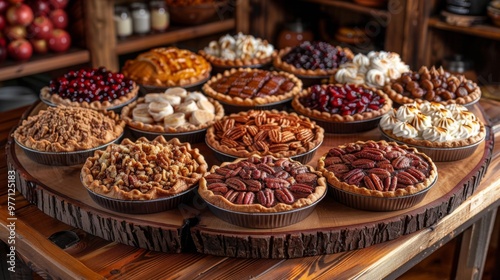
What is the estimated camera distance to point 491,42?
4391mm

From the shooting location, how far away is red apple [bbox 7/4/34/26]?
12.5 feet

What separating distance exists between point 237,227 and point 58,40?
101 inches

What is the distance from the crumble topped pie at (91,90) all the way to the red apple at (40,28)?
1.21 meters

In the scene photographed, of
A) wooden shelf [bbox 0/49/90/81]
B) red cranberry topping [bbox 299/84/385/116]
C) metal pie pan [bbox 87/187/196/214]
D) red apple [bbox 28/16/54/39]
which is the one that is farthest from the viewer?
red apple [bbox 28/16/54/39]

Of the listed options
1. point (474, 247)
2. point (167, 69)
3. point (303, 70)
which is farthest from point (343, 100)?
point (167, 69)

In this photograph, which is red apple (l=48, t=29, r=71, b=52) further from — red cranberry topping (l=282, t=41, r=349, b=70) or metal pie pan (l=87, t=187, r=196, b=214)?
metal pie pan (l=87, t=187, r=196, b=214)

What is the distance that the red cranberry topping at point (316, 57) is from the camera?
3215 mm

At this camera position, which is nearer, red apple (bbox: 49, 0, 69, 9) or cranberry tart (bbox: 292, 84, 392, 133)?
cranberry tart (bbox: 292, 84, 392, 133)

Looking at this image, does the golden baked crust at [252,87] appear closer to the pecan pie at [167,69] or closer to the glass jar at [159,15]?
the pecan pie at [167,69]

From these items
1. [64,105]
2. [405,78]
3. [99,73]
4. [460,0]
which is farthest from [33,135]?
[460,0]

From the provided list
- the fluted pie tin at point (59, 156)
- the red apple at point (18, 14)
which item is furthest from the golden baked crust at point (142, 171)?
the red apple at point (18, 14)

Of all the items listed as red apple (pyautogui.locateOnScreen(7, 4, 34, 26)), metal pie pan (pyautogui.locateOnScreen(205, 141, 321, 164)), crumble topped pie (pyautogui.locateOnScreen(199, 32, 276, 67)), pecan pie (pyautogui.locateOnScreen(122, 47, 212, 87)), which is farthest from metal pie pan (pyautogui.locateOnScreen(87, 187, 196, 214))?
red apple (pyautogui.locateOnScreen(7, 4, 34, 26))

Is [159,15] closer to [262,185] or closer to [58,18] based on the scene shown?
[58,18]

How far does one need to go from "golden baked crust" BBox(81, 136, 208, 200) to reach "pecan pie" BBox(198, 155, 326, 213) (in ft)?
0.26
